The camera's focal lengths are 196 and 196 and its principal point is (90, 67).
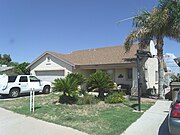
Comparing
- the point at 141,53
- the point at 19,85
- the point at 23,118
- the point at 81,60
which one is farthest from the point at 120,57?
the point at 23,118

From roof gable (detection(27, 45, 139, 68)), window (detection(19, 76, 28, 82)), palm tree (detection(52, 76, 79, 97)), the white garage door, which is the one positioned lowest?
palm tree (detection(52, 76, 79, 97))

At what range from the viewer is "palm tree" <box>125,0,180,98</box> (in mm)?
12664

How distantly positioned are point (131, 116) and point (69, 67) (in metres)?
12.1

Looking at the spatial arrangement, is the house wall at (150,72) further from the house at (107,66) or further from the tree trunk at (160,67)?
the tree trunk at (160,67)

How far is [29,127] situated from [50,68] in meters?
14.5

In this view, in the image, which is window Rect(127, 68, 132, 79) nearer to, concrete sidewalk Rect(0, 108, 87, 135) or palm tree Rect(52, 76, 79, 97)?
palm tree Rect(52, 76, 79, 97)

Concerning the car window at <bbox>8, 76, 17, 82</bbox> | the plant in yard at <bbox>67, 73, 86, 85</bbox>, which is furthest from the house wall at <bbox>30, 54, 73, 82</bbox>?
the plant in yard at <bbox>67, 73, 86, 85</bbox>

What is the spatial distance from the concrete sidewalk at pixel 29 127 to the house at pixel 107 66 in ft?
32.3

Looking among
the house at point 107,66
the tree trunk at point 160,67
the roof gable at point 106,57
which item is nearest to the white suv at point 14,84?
the house at point 107,66

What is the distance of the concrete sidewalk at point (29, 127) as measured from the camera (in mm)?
6422

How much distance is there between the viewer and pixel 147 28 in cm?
1362

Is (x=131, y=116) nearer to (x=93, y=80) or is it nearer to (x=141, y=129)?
(x=141, y=129)

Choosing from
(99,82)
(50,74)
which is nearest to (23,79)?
(50,74)

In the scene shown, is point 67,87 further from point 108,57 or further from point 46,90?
point 108,57
